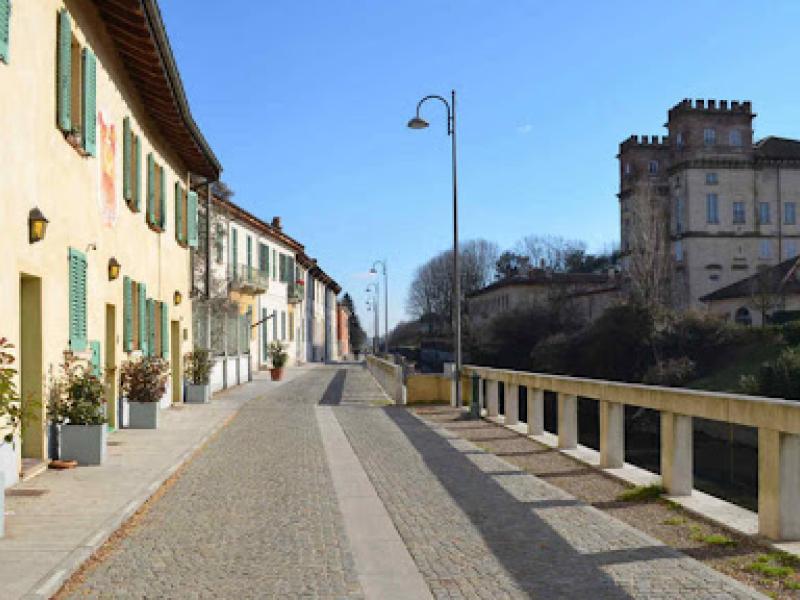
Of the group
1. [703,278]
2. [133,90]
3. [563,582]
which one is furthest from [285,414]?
[703,278]

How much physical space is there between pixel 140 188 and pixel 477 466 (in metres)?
8.63

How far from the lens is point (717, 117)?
71.7m

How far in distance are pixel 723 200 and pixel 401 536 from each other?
230ft

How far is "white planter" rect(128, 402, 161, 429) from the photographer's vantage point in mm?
14680

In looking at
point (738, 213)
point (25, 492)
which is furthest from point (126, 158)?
point (738, 213)

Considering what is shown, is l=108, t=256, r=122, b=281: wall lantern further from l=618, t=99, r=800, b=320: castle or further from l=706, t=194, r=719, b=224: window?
l=706, t=194, r=719, b=224: window

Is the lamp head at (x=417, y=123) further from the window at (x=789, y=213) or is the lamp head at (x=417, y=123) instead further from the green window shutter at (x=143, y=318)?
the window at (x=789, y=213)

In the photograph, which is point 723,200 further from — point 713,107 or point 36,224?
point 36,224

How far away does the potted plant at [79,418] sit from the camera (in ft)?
34.1

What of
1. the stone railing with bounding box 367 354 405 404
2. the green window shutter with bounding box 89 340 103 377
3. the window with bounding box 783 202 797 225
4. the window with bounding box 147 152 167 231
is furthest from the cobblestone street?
the window with bounding box 783 202 797 225

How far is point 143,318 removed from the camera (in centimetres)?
1609

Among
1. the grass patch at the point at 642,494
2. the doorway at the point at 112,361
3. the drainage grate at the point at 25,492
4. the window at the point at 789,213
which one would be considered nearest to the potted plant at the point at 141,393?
the doorway at the point at 112,361

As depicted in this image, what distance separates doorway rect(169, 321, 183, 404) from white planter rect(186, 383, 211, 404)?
320 millimetres

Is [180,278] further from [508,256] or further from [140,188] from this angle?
[508,256]
